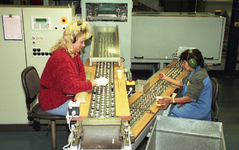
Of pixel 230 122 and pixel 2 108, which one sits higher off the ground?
pixel 2 108

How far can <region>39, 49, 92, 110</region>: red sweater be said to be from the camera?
184 centimetres

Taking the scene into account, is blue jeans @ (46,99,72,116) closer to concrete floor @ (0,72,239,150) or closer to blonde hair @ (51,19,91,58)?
blonde hair @ (51,19,91,58)

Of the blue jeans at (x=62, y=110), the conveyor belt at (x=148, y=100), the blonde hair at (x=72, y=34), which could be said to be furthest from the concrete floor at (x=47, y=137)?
the blonde hair at (x=72, y=34)

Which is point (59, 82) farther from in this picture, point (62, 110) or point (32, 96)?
point (32, 96)

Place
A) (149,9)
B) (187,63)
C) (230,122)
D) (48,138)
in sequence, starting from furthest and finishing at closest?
(149,9), (230,122), (48,138), (187,63)

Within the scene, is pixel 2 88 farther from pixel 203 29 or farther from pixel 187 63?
pixel 203 29

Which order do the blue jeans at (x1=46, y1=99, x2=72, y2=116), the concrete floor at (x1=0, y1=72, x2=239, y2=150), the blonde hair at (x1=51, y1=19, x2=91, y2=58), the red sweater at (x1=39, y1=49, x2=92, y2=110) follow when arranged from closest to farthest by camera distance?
1. the red sweater at (x1=39, y1=49, x2=92, y2=110)
2. the blonde hair at (x1=51, y1=19, x2=91, y2=58)
3. the blue jeans at (x1=46, y1=99, x2=72, y2=116)
4. the concrete floor at (x1=0, y1=72, x2=239, y2=150)

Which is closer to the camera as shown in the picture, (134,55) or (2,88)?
Result: (2,88)

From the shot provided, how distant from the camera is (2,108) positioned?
319 centimetres

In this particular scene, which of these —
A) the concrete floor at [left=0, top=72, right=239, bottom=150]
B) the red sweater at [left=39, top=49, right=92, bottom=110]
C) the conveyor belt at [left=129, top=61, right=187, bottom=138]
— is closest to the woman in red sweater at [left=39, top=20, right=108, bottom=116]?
the red sweater at [left=39, top=49, right=92, bottom=110]

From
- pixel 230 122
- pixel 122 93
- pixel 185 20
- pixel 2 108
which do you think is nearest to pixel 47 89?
pixel 122 93

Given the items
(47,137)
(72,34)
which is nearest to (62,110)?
(72,34)

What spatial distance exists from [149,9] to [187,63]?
3422 millimetres

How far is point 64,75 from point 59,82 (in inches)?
5.2
